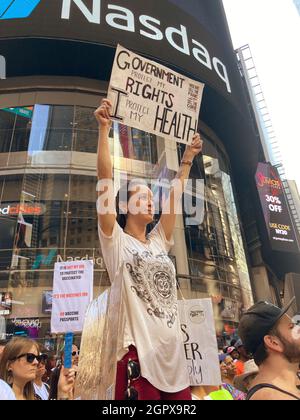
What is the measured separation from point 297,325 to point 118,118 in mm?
1839

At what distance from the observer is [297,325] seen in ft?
5.36

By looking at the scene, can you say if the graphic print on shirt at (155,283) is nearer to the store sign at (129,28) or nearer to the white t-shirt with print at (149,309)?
the white t-shirt with print at (149,309)

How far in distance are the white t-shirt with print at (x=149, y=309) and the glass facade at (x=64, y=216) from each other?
9947 millimetres

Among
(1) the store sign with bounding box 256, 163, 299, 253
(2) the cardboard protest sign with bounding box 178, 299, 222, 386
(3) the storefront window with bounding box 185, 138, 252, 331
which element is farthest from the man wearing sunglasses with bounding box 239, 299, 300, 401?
(1) the store sign with bounding box 256, 163, 299, 253

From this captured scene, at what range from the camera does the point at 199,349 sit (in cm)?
232

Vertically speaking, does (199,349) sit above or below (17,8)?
below

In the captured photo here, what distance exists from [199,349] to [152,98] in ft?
6.49

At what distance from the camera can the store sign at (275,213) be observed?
22109mm

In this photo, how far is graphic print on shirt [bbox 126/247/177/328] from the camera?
179 centimetres

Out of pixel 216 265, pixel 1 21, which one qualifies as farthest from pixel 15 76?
pixel 216 265

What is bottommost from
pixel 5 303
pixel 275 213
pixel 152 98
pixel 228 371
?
pixel 228 371

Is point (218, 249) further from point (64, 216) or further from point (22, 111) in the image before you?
point (22, 111)

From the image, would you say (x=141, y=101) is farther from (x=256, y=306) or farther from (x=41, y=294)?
(x=41, y=294)

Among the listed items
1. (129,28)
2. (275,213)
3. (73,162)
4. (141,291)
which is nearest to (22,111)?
(73,162)
